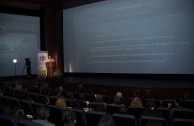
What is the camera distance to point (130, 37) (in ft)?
28.8

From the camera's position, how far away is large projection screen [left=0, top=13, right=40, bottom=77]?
10.9 metres

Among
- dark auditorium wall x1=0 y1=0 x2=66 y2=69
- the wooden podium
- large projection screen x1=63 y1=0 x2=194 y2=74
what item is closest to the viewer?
large projection screen x1=63 y1=0 x2=194 y2=74

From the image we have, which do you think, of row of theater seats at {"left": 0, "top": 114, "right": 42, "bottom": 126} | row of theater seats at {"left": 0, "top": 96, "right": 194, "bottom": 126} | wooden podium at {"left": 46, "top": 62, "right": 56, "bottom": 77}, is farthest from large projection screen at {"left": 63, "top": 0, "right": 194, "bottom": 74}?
row of theater seats at {"left": 0, "top": 114, "right": 42, "bottom": 126}

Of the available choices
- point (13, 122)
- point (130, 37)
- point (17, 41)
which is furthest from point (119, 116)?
point (17, 41)

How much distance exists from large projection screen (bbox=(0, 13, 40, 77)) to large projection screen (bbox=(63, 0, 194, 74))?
76.5 inches

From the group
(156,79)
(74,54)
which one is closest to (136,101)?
(156,79)

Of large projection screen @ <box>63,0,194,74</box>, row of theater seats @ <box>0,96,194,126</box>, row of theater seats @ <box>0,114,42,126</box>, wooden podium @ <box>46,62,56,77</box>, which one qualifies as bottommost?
row of theater seats @ <box>0,96,194,126</box>

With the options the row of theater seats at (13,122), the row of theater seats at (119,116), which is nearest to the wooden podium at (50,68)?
the row of theater seats at (119,116)

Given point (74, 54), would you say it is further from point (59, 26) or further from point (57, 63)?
point (59, 26)

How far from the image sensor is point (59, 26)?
37.4 feet

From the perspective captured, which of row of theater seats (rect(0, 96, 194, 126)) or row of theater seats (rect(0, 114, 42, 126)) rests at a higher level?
row of theater seats (rect(0, 114, 42, 126))

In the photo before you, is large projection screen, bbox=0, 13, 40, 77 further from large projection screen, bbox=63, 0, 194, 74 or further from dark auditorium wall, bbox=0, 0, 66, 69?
large projection screen, bbox=63, 0, 194, 74

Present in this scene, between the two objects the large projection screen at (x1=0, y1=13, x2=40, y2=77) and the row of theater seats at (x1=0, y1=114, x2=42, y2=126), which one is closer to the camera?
the row of theater seats at (x1=0, y1=114, x2=42, y2=126)

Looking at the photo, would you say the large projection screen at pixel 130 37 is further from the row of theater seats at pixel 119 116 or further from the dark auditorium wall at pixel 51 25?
the row of theater seats at pixel 119 116
